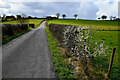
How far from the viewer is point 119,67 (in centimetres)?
513

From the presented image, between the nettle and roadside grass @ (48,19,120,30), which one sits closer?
the nettle

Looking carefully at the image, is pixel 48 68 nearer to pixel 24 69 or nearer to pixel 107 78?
pixel 24 69

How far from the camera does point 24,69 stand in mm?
4770

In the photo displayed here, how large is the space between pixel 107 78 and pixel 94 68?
853mm

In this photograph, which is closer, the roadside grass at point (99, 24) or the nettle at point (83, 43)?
the nettle at point (83, 43)

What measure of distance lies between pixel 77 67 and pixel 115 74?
1.83m

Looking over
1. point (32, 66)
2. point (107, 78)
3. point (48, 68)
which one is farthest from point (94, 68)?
point (32, 66)

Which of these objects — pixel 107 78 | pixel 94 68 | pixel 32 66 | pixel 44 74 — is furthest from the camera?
pixel 32 66

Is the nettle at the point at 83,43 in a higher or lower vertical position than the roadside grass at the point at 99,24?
lower

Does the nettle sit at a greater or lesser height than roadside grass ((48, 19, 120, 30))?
lesser

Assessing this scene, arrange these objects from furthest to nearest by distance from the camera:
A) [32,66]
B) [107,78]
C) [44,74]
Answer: [32,66]
[44,74]
[107,78]

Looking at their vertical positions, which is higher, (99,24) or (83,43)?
(99,24)

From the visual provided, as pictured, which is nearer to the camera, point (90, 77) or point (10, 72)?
point (90, 77)

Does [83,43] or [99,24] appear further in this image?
[99,24]
